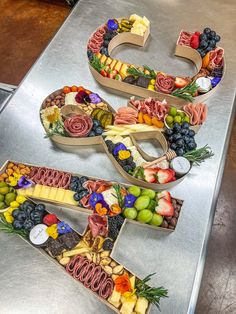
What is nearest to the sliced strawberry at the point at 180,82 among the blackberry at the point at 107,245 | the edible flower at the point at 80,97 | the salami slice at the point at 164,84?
the salami slice at the point at 164,84

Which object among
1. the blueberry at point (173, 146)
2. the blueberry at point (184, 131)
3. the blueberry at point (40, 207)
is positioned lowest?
the blueberry at point (40, 207)

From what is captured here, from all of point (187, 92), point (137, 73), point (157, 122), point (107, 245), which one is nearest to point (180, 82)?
point (187, 92)

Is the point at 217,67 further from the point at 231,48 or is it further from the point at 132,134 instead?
the point at 132,134

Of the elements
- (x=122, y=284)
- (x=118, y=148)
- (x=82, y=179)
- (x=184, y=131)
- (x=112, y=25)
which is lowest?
(x=122, y=284)

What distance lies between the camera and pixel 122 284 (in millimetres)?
1907

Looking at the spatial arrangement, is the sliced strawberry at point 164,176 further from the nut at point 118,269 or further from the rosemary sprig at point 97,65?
the rosemary sprig at point 97,65

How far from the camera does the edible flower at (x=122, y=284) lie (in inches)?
74.6

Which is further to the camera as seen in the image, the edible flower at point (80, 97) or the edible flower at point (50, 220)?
the edible flower at point (80, 97)

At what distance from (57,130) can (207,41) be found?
4.82 feet

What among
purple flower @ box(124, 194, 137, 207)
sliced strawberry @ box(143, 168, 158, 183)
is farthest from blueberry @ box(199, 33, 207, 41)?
purple flower @ box(124, 194, 137, 207)

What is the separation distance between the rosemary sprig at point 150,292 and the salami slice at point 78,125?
1.07 meters

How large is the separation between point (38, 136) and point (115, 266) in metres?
1.15

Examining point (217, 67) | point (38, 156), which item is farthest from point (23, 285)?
point (217, 67)

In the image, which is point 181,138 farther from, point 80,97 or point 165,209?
point 80,97
